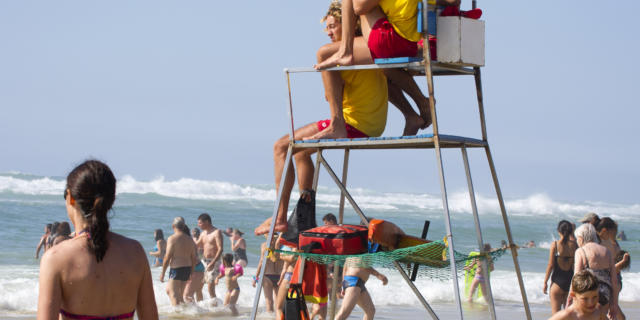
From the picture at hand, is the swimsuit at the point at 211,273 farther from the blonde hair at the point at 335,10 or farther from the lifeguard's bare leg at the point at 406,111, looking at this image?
the blonde hair at the point at 335,10

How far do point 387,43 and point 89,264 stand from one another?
8.56 feet

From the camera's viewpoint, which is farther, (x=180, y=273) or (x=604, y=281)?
(x=180, y=273)

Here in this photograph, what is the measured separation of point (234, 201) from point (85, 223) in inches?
1637

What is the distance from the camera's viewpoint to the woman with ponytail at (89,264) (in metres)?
2.98

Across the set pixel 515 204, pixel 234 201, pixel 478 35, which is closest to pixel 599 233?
pixel 478 35

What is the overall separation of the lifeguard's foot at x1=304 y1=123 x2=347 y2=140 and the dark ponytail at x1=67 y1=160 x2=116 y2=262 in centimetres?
238

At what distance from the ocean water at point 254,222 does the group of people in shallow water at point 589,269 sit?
11.3 feet

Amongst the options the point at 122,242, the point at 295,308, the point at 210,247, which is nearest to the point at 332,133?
the point at 295,308

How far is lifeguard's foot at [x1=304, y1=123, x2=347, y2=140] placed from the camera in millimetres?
5362

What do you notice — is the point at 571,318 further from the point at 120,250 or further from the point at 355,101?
the point at 120,250

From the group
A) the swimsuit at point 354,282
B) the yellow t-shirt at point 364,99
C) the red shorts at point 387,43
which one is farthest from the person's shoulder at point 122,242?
the swimsuit at point 354,282

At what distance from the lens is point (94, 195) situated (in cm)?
305

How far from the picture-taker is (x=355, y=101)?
576 cm

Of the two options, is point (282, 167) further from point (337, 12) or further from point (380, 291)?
point (380, 291)
